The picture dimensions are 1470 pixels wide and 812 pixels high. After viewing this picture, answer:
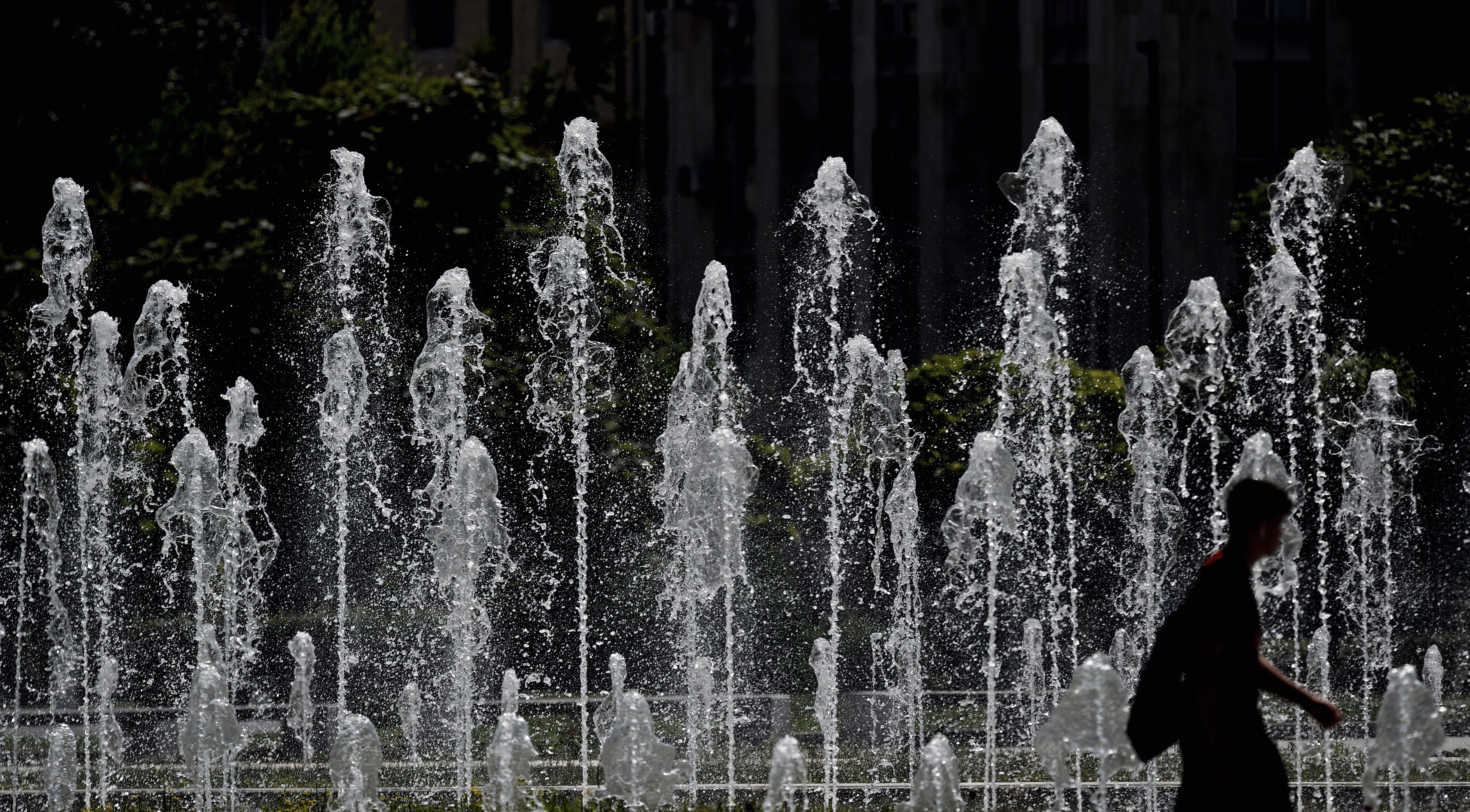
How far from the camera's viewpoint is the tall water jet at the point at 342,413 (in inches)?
552

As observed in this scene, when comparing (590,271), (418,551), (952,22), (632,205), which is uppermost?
(952,22)

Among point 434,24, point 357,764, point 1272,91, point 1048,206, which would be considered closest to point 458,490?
point 357,764

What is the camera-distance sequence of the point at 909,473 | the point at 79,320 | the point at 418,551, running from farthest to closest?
the point at 418,551 → the point at 79,320 → the point at 909,473

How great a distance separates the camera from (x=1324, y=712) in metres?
4.34

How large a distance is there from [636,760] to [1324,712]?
2.68 metres

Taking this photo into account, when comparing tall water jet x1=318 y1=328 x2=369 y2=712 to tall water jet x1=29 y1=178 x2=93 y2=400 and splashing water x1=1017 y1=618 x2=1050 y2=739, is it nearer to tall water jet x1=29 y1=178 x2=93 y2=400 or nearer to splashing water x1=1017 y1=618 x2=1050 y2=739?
tall water jet x1=29 y1=178 x2=93 y2=400

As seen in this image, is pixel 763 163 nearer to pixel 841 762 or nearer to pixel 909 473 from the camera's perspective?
pixel 909 473

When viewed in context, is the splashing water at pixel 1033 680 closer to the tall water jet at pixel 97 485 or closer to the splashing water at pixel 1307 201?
the splashing water at pixel 1307 201

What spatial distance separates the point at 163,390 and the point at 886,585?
299 inches

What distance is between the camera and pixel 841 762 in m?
9.58

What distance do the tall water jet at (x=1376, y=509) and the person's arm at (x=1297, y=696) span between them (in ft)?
29.6

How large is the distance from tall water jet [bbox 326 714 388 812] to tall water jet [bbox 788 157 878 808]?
2.28 meters

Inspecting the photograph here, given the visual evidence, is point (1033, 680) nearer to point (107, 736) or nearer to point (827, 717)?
point (827, 717)

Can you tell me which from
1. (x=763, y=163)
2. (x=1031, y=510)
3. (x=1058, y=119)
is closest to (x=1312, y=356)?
(x=1031, y=510)
